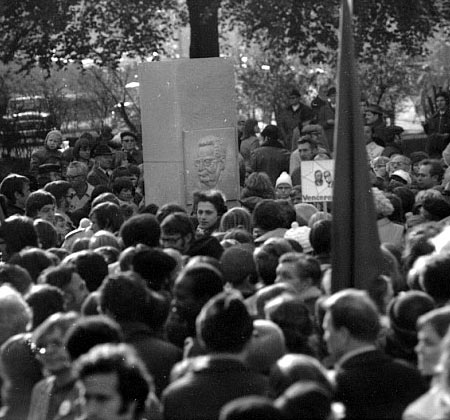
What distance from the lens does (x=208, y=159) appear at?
14.3 metres

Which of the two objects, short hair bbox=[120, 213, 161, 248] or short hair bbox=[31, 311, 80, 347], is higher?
short hair bbox=[120, 213, 161, 248]

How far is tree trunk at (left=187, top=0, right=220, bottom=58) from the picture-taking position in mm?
22375

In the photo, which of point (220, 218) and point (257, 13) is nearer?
point (220, 218)

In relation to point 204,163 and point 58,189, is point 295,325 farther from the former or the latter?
point 204,163

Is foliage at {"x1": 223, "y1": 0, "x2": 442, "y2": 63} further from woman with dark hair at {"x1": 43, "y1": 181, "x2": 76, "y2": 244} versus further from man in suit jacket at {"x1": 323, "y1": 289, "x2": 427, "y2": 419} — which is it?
man in suit jacket at {"x1": 323, "y1": 289, "x2": 427, "y2": 419}

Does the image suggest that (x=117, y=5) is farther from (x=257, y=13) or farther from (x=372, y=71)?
(x=372, y=71)

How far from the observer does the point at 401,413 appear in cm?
586

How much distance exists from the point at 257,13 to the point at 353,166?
47.5ft

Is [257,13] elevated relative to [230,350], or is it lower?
elevated

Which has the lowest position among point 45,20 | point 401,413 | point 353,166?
point 401,413

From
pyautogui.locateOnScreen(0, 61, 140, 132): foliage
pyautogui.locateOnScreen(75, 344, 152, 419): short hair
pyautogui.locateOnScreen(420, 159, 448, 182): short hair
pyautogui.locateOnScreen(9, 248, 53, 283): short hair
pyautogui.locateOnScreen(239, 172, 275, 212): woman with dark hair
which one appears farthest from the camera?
pyautogui.locateOnScreen(0, 61, 140, 132): foliage

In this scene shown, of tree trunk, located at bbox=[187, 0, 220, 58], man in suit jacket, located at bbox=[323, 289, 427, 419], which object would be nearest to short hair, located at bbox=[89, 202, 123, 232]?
man in suit jacket, located at bbox=[323, 289, 427, 419]

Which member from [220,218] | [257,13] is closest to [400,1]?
[257,13]

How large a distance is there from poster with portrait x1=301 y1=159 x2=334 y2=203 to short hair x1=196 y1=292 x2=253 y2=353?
216 inches
